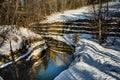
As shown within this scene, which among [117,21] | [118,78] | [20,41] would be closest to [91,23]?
[117,21]

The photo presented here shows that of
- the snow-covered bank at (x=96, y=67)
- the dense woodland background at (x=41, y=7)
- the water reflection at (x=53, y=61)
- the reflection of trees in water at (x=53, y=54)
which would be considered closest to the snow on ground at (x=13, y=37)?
the reflection of trees in water at (x=53, y=54)

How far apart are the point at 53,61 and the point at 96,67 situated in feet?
25.2

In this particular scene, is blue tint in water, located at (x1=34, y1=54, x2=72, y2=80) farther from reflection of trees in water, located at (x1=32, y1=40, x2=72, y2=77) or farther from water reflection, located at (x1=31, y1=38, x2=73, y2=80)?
reflection of trees in water, located at (x1=32, y1=40, x2=72, y2=77)

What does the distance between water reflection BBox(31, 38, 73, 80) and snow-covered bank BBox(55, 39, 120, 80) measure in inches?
106

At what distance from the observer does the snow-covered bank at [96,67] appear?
12460 mm

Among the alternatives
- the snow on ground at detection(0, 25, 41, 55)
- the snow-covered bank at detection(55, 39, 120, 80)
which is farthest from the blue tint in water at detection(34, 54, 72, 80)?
the snow on ground at detection(0, 25, 41, 55)

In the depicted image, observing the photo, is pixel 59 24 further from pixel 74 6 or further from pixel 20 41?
pixel 74 6

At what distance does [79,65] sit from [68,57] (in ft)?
24.8

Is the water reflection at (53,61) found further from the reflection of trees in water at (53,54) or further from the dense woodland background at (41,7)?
the dense woodland background at (41,7)

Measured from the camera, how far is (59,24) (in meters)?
32.5

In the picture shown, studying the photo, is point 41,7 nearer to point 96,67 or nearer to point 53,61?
point 53,61

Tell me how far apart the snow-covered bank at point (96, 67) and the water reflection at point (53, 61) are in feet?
8.82

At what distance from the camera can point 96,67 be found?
13859mm

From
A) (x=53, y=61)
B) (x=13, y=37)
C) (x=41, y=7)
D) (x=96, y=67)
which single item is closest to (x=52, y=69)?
(x=53, y=61)
